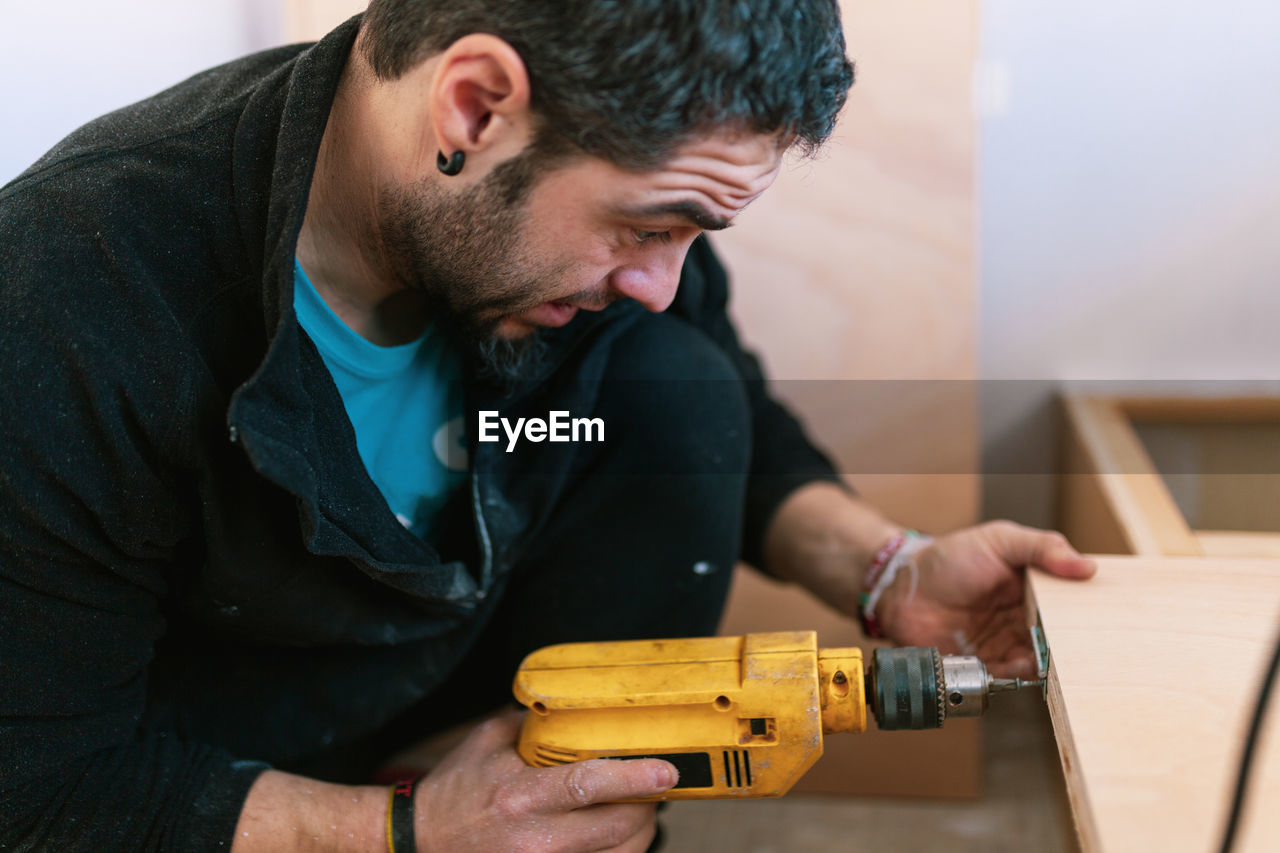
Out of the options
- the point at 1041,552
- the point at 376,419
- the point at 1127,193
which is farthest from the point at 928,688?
the point at 1127,193

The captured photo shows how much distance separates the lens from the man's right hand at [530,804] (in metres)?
0.80

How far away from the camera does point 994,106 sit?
1481 mm

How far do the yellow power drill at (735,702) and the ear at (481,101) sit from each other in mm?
386

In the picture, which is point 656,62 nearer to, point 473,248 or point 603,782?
point 473,248

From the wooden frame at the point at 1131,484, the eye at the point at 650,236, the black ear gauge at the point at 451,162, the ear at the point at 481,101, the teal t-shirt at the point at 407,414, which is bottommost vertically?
the wooden frame at the point at 1131,484

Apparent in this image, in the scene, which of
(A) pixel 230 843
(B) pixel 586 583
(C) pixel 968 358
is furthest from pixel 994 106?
(A) pixel 230 843

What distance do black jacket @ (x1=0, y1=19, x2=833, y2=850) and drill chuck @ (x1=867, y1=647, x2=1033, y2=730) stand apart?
14.9 inches

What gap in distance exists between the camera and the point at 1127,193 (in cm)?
149

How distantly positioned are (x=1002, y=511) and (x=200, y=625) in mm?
1151

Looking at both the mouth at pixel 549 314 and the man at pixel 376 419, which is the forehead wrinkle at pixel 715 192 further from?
the mouth at pixel 549 314

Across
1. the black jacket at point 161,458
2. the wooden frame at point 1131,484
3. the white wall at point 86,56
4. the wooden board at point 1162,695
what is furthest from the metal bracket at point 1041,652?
the white wall at point 86,56

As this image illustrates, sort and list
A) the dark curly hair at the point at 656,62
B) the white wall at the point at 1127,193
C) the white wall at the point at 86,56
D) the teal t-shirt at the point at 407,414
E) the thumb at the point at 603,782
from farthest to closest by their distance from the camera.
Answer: the white wall at the point at 1127,193, the white wall at the point at 86,56, the teal t-shirt at the point at 407,414, the thumb at the point at 603,782, the dark curly hair at the point at 656,62

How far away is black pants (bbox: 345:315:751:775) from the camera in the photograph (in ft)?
3.49

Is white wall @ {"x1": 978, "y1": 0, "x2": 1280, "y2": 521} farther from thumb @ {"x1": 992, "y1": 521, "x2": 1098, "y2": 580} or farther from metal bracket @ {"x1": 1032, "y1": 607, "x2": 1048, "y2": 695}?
metal bracket @ {"x1": 1032, "y1": 607, "x2": 1048, "y2": 695}
